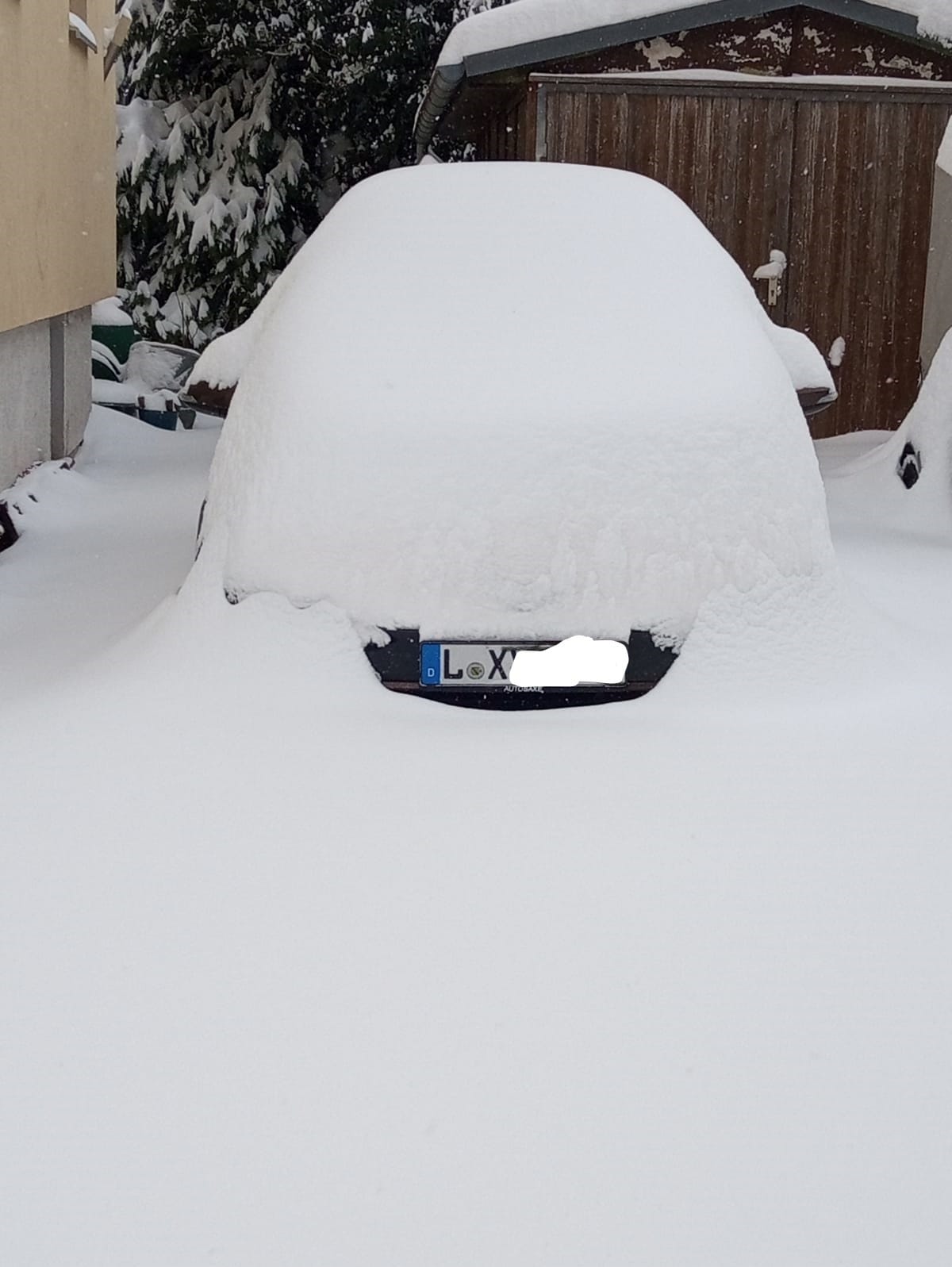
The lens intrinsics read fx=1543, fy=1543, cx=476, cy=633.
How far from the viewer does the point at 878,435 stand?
1125 cm

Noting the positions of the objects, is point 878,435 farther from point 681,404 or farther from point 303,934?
point 303,934

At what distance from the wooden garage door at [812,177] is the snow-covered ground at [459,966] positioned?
8.04 metres

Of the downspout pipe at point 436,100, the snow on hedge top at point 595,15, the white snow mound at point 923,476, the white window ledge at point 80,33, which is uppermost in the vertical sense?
the snow on hedge top at point 595,15

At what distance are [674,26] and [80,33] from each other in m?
3.93

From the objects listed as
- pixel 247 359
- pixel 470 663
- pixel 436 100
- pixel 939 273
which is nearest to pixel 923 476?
pixel 939 273

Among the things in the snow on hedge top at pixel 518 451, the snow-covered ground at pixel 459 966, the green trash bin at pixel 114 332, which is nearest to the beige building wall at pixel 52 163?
the green trash bin at pixel 114 332

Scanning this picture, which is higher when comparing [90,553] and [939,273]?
[939,273]

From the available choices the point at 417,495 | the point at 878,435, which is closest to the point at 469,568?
the point at 417,495

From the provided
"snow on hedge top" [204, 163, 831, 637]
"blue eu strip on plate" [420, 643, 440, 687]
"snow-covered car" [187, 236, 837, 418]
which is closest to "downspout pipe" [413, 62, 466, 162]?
"snow-covered car" [187, 236, 837, 418]

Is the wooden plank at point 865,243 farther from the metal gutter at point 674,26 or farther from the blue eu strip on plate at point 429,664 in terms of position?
the blue eu strip on plate at point 429,664

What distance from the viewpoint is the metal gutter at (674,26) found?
410 inches

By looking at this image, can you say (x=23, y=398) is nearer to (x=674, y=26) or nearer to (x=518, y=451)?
(x=674, y=26)

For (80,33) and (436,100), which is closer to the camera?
(80,33)

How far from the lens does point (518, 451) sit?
10.6 feet
